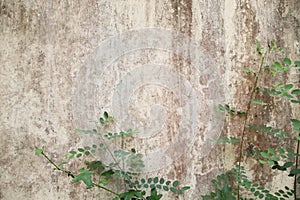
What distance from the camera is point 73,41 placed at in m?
1.65

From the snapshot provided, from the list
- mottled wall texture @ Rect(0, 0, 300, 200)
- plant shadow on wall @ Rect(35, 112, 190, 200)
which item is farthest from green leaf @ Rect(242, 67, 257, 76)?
plant shadow on wall @ Rect(35, 112, 190, 200)

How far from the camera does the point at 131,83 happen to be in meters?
1.65

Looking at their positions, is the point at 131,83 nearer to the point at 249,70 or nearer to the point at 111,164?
the point at 111,164

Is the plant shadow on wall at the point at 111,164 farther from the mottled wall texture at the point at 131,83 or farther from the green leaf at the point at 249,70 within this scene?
the green leaf at the point at 249,70

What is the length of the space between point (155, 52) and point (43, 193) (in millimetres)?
891

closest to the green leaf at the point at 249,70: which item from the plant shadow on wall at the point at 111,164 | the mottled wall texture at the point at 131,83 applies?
the mottled wall texture at the point at 131,83

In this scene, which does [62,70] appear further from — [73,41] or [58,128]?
[58,128]

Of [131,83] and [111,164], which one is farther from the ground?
[131,83]

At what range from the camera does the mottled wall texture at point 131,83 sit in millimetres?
1604

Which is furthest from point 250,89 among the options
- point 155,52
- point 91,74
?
point 91,74

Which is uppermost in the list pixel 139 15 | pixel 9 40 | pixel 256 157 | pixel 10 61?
pixel 139 15

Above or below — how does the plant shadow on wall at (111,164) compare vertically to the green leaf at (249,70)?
below

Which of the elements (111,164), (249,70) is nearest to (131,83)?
(111,164)

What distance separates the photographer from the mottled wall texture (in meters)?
1.60
